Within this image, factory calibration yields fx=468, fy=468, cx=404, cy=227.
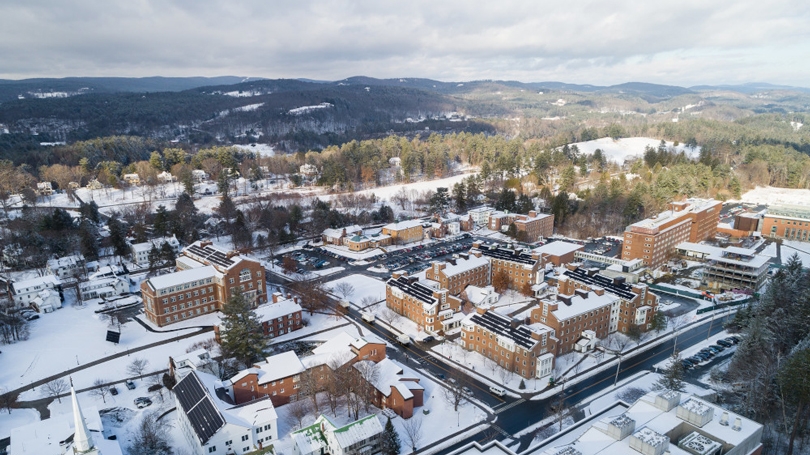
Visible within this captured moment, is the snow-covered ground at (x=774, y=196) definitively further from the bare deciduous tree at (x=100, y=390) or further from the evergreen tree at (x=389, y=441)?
the bare deciduous tree at (x=100, y=390)

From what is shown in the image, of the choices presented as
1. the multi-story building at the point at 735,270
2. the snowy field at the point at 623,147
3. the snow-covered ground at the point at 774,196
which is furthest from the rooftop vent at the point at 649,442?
the snowy field at the point at 623,147

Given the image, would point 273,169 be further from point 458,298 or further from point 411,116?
point 411,116

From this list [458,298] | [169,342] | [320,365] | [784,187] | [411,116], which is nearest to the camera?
[320,365]

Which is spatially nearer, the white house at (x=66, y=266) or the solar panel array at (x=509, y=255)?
the solar panel array at (x=509, y=255)

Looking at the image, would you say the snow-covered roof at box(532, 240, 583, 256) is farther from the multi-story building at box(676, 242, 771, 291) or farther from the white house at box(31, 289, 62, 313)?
the white house at box(31, 289, 62, 313)

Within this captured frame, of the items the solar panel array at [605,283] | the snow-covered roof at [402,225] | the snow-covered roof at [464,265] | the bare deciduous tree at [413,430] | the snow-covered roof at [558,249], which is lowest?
the bare deciduous tree at [413,430]

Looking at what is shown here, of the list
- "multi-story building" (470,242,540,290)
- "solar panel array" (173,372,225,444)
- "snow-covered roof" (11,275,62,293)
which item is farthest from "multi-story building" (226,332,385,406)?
"snow-covered roof" (11,275,62,293)

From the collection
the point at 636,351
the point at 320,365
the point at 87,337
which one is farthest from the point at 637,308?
the point at 87,337
